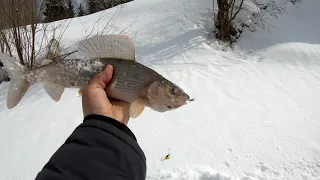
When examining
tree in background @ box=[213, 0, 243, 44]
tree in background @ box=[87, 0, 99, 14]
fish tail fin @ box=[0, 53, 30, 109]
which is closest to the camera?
fish tail fin @ box=[0, 53, 30, 109]

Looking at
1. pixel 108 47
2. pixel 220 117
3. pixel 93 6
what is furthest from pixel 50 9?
pixel 108 47

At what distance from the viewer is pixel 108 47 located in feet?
5.10

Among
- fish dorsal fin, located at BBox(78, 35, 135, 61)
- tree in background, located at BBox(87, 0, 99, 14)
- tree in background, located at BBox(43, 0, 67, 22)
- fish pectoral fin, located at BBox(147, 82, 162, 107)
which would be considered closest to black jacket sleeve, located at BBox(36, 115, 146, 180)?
fish pectoral fin, located at BBox(147, 82, 162, 107)

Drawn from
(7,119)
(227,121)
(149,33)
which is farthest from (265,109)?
(149,33)

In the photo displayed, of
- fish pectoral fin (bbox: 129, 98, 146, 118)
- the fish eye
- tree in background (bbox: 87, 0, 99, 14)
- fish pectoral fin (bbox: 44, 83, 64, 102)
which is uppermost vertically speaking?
the fish eye

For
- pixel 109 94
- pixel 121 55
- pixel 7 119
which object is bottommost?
pixel 7 119

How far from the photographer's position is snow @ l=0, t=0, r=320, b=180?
3441 mm

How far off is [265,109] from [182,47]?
128 inches

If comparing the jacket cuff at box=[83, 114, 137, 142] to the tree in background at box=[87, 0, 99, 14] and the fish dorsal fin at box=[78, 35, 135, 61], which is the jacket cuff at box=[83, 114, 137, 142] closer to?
the fish dorsal fin at box=[78, 35, 135, 61]

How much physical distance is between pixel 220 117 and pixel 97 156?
3.41 m

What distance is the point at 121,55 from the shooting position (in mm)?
1563

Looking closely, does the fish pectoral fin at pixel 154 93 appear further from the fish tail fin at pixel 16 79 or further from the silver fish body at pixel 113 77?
the fish tail fin at pixel 16 79

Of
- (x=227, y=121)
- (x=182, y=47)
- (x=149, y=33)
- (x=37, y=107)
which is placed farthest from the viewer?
(x=149, y=33)

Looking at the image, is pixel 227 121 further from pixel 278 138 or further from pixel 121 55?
pixel 121 55
